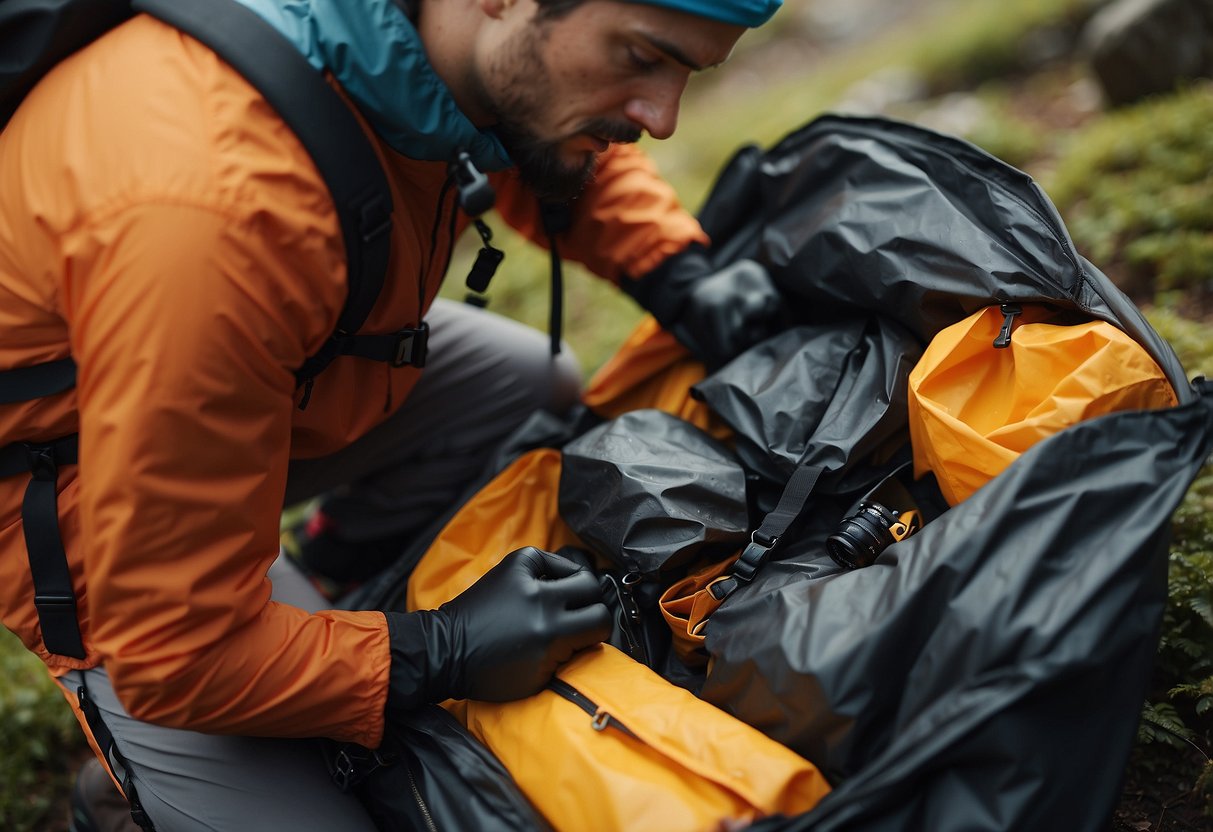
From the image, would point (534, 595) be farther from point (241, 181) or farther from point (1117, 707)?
point (1117, 707)

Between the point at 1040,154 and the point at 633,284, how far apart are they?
9.62ft

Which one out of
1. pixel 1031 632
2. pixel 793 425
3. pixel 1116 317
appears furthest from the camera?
pixel 793 425

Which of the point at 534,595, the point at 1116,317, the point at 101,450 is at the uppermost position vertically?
the point at 1116,317

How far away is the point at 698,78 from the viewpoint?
37.1 ft

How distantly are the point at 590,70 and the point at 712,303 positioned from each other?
0.97 m

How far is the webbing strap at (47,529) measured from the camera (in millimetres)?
2004

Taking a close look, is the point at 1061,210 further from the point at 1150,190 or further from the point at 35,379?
the point at 35,379

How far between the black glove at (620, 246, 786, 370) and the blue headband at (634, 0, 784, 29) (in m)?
0.93

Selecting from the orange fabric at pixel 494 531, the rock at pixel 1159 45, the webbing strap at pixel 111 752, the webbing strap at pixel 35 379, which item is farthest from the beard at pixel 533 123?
the rock at pixel 1159 45

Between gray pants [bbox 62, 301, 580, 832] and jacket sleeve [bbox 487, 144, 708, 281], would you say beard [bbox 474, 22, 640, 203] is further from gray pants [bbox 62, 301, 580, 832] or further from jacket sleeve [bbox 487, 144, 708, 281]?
gray pants [bbox 62, 301, 580, 832]

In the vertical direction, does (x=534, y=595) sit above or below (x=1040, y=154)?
below

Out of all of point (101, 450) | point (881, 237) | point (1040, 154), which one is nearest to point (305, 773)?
point (101, 450)

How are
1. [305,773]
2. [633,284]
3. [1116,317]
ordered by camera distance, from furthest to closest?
[633,284]
[305,773]
[1116,317]

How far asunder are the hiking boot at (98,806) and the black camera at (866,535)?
1.89 meters
